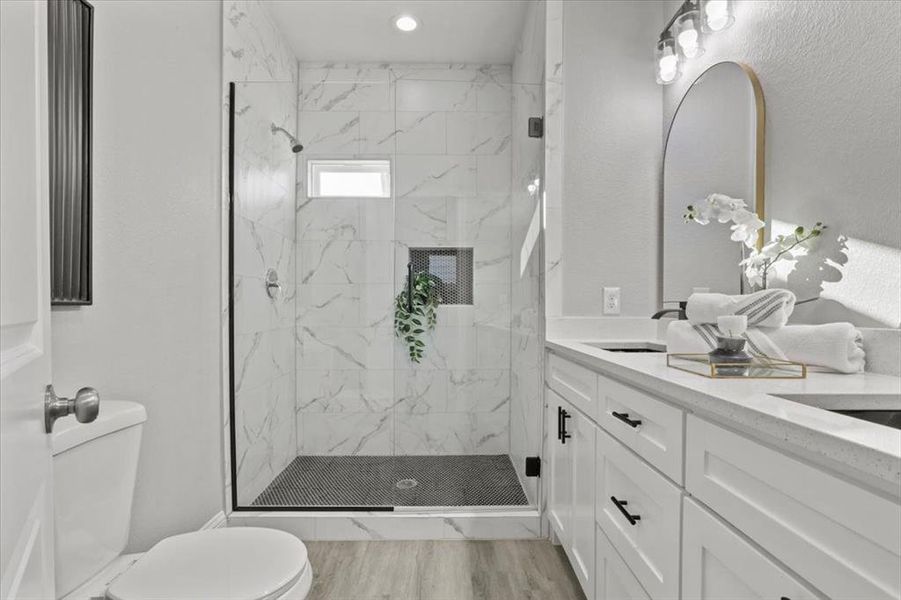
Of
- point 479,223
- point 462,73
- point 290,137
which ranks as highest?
point 462,73

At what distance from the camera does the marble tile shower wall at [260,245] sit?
2199 mm

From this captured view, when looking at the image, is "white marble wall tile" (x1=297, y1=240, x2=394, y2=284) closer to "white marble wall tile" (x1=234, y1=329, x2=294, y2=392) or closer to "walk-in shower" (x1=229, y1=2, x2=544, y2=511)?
"walk-in shower" (x1=229, y1=2, x2=544, y2=511)

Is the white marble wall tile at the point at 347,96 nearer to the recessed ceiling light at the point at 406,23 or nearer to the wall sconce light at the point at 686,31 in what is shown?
the recessed ceiling light at the point at 406,23

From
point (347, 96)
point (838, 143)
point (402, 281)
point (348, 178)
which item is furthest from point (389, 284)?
point (838, 143)

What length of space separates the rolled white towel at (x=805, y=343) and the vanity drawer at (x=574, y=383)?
11.3 inches

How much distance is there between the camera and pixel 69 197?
129cm

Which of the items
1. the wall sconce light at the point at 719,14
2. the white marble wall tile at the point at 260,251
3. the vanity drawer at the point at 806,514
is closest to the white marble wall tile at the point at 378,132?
the white marble wall tile at the point at 260,251

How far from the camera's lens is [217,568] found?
3.79ft

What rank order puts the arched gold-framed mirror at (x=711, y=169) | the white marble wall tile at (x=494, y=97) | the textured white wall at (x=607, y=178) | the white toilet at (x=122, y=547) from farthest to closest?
the white marble wall tile at (x=494, y=97)
the textured white wall at (x=607, y=178)
the arched gold-framed mirror at (x=711, y=169)
the white toilet at (x=122, y=547)

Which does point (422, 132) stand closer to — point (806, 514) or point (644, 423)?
point (644, 423)

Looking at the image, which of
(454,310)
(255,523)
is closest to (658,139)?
(454,310)

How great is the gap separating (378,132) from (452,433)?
64.8 inches

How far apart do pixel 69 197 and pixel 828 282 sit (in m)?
2.02

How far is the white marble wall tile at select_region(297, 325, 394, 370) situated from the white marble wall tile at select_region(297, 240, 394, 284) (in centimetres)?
27
